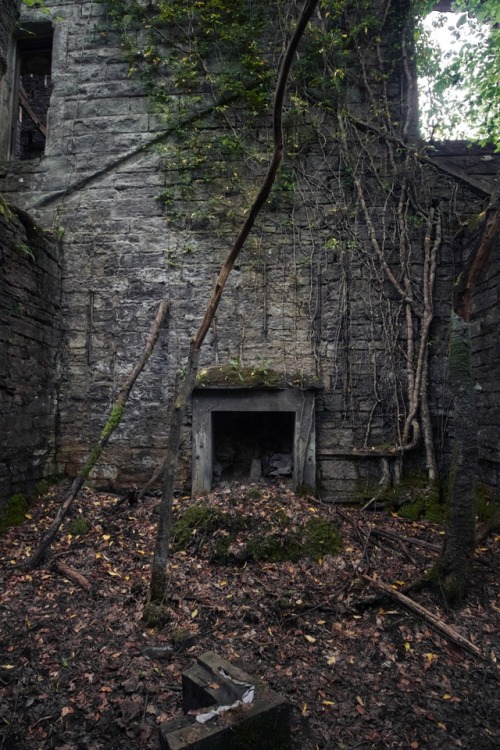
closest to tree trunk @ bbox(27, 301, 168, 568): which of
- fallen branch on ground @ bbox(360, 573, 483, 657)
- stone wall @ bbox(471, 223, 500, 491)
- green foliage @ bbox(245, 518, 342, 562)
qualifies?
green foliage @ bbox(245, 518, 342, 562)

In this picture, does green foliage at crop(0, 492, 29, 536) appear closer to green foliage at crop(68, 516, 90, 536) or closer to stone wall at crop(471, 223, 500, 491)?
green foliage at crop(68, 516, 90, 536)

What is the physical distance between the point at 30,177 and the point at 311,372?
4.52 m

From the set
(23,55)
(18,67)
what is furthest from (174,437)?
(23,55)

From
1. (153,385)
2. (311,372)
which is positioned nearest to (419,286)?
(311,372)

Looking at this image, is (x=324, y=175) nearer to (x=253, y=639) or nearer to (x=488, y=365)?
(x=488, y=365)

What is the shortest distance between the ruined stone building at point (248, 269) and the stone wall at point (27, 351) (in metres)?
0.03

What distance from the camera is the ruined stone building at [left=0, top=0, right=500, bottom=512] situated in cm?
541

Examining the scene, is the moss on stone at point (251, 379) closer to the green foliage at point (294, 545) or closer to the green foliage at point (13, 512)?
the green foliage at point (294, 545)

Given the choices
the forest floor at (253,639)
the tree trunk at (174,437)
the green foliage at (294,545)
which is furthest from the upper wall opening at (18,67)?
the green foliage at (294,545)

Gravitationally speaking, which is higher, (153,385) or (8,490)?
(153,385)

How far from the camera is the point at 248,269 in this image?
231 inches

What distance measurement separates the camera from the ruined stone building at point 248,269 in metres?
5.41

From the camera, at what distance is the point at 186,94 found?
625cm

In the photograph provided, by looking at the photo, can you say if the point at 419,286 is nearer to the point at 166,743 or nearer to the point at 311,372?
the point at 311,372
